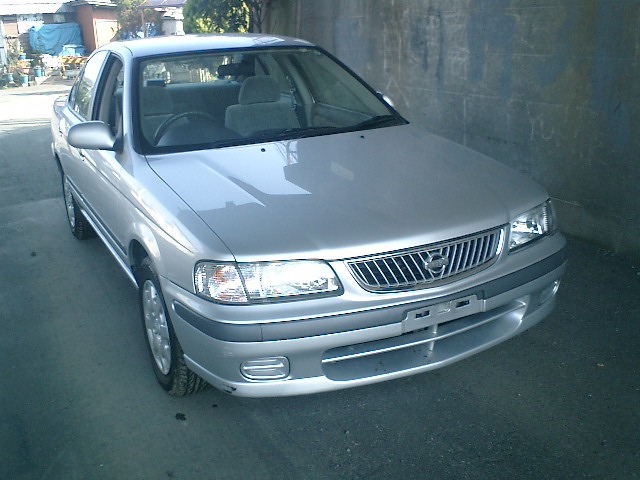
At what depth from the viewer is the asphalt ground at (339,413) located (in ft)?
9.38

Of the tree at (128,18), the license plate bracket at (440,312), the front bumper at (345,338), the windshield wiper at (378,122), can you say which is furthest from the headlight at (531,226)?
the tree at (128,18)

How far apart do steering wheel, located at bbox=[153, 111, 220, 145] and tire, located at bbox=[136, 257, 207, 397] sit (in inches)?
31.2

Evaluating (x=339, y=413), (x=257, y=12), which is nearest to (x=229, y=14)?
(x=257, y=12)

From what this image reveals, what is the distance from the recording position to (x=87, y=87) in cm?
501

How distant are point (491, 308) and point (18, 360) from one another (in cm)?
257

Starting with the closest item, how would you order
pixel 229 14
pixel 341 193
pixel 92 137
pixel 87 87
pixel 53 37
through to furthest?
pixel 341 193 → pixel 92 137 → pixel 87 87 → pixel 229 14 → pixel 53 37

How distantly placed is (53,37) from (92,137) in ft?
112

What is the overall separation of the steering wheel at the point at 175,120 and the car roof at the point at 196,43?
0.47m

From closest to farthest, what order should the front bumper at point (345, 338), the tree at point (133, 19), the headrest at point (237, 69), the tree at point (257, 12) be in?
the front bumper at point (345, 338)
the headrest at point (237, 69)
the tree at point (257, 12)
the tree at point (133, 19)

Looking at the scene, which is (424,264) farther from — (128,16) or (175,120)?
(128,16)

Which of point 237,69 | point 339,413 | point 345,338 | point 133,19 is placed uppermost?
point 237,69

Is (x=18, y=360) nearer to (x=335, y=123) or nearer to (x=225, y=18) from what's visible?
(x=335, y=123)

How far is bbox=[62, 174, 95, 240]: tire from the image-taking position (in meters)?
5.62

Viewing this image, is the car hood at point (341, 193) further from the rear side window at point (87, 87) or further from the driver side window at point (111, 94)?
the rear side window at point (87, 87)
